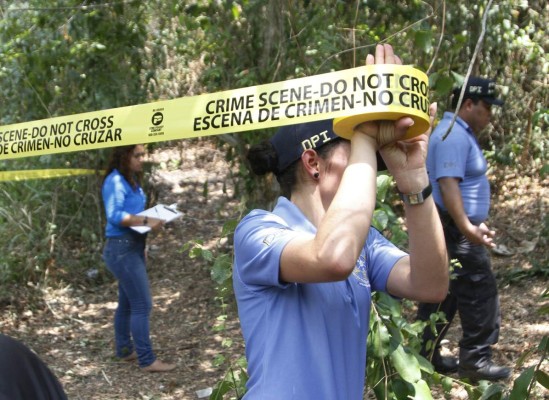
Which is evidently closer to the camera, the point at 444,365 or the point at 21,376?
the point at 21,376

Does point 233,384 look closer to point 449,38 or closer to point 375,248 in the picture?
point 375,248

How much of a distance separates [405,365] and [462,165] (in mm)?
1812

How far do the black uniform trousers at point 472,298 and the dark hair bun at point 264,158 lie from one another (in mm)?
2557

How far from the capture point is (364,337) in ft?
7.13

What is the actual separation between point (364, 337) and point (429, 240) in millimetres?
302

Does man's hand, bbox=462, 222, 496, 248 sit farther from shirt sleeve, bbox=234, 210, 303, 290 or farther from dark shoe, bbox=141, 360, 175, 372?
shirt sleeve, bbox=234, 210, 303, 290

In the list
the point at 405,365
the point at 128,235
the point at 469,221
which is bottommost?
the point at 405,365

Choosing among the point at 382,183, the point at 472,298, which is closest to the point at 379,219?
the point at 382,183

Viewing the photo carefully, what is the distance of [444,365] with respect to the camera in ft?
17.0

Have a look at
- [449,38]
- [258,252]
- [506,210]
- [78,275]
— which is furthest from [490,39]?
[258,252]

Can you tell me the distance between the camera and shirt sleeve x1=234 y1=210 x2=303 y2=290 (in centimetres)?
199

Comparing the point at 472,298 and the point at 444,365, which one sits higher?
the point at 472,298

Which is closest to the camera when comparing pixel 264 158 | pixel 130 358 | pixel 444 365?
pixel 264 158

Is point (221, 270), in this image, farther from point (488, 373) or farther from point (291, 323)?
point (488, 373)
